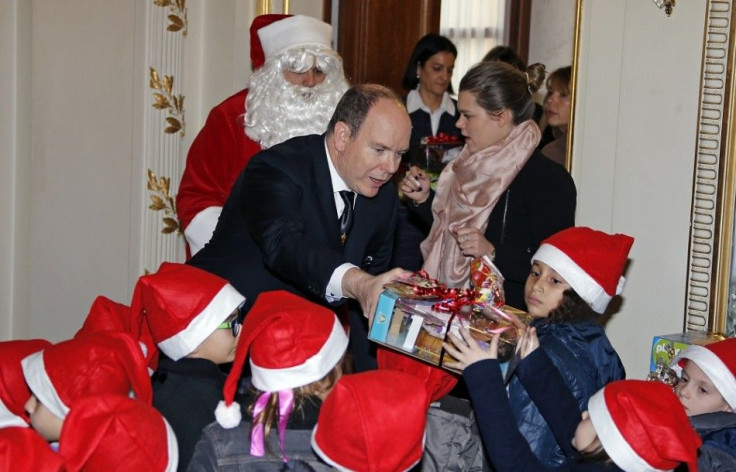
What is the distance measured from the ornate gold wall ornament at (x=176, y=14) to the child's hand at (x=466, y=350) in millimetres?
3027

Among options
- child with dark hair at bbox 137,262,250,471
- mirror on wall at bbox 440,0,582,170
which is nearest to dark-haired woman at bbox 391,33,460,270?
mirror on wall at bbox 440,0,582,170

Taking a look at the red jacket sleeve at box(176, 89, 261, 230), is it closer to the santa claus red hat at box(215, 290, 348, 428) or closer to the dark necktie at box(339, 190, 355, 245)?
the dark necktie at box(339, 190, 355, 245)

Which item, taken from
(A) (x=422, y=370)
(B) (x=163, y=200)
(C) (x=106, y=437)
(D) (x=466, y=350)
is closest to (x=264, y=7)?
(B) (x=163, y=200)

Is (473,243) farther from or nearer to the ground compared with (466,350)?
farther from the ground

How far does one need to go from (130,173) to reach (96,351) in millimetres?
2797

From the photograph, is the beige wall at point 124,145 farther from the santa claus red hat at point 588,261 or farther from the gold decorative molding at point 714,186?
A: the santa claus red hat at point 588,261

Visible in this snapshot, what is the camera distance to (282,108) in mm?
4426

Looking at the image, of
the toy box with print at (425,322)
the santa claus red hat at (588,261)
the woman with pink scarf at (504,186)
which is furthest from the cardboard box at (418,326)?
the woman with pink scarf at (504,186)

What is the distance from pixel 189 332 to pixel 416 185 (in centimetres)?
155

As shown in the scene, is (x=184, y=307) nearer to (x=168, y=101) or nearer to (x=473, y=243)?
(x=473, y=243)

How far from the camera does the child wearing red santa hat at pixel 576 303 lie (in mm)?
3148

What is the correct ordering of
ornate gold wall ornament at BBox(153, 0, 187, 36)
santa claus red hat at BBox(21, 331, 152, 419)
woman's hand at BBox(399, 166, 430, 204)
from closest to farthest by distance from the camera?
1. santa claus red hat at BBox(21, 331, 152, 419)
2. woman's hand at BBox(399, 166, 430, 204)
3. ornate gold wall ornament at BBox(153, 0, 187, 36)

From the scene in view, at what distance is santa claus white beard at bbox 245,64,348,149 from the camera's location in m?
4.43

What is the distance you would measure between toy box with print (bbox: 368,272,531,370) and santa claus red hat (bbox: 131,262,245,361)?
0.46 meters
